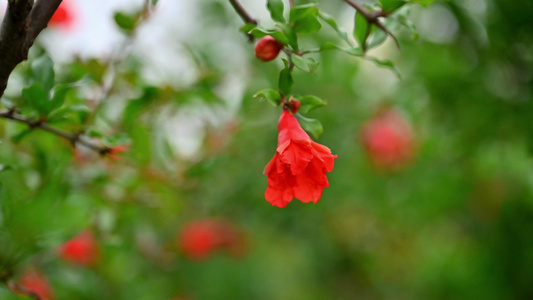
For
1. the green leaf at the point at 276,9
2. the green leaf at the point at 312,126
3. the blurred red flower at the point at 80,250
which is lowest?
the blurred red flower at the point at 80,250

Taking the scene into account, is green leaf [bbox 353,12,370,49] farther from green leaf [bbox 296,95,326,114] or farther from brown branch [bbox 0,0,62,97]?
brown branch [bbox 0,0,62,97]

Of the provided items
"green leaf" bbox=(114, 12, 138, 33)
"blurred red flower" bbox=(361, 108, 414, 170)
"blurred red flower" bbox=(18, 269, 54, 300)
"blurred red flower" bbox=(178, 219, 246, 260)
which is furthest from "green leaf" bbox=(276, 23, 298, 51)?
"blurred red flower" bbox=(178, 219, 246, 260)

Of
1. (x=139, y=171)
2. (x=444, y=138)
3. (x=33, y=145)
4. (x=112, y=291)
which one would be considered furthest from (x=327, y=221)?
(x=33, y=145)

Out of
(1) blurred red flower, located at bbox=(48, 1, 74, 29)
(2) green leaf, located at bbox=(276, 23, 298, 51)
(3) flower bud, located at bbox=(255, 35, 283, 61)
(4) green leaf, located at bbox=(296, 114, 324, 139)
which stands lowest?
(1) blurred red flower, located at bbox=(48, 1, 74, 29)

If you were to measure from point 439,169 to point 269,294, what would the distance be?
1.44 meters

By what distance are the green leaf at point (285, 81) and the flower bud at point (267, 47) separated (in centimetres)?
4

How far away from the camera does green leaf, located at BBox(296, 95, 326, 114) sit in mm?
487

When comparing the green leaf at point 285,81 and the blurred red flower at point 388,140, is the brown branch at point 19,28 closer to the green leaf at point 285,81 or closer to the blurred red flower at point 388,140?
the green leaf at point 285,81

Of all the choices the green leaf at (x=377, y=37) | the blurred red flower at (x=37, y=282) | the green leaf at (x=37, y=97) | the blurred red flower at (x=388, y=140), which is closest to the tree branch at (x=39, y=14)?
the green leaf at (x=37, y=97)

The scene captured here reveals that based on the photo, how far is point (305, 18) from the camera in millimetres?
472

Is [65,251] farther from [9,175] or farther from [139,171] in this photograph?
[9,175]

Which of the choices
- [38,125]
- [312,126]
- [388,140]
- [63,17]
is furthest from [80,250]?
[388,140]

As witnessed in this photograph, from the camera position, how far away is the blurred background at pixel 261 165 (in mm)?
793

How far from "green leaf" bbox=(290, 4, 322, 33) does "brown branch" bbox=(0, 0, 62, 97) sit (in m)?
0.21
